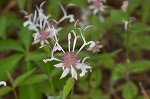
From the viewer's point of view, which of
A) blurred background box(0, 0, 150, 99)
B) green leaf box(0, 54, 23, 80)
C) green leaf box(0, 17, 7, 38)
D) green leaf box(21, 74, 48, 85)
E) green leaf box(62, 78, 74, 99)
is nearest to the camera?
green leaf box(62, 78, 74, 99)

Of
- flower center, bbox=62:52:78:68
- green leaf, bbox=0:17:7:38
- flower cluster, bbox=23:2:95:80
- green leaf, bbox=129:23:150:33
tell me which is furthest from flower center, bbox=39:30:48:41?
green leaf, bbox=0:17:7:38

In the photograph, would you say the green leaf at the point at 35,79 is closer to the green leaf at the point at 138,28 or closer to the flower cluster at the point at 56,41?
the flower cluster at the point at 56,41

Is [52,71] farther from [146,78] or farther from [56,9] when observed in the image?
[146,78]

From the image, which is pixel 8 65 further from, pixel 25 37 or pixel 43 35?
pixel 43 35

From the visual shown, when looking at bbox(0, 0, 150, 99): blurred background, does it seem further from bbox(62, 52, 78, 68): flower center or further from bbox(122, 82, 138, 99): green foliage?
bbox(62, 52, 78, 68): flower center

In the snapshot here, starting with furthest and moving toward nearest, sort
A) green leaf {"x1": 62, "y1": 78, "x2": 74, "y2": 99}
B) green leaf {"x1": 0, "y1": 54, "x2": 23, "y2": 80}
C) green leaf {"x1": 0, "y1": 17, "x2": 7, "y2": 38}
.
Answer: green leaf {"x1": 0, "y1": 17, "x2": 7, "y2": 38} → green leaf {"x1": 0, "y1": 54, "x2": 23, "y2": 80} → green leaf {"x1": 62, "y1": 78, "x2": 74, "y2": 99}

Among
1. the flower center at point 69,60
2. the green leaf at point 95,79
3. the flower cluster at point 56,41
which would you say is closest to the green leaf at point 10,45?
the flower cluster at point 56,41

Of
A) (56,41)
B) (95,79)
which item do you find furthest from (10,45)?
(56,41)

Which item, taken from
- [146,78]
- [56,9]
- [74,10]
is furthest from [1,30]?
[146,78]
